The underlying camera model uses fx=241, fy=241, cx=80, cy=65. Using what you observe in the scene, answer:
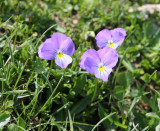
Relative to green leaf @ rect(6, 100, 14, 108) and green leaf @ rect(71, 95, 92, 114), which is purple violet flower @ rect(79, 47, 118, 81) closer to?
green leaf @ rect(71, 95, 92, 114)

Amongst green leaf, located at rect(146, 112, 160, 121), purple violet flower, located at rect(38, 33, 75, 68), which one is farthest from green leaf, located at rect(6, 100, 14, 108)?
green leaf, located at rect(146, 112, 160, 121)

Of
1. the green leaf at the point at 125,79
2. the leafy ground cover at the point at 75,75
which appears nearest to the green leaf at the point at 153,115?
the leafy ground cover at the point at 75,75

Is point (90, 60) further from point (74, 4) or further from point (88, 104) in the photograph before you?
point (74, 4)

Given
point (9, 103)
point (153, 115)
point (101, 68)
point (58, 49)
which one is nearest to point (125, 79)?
point (153, 115)

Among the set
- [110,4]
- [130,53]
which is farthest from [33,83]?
[110,4]

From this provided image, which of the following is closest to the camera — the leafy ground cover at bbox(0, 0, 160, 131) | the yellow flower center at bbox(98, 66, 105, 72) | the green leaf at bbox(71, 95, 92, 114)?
the yellow flower center at bbox(98, 66, 105, 72)

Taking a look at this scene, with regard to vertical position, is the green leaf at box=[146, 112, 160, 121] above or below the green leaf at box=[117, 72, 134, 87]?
below
